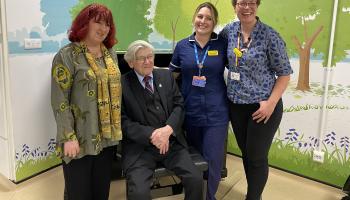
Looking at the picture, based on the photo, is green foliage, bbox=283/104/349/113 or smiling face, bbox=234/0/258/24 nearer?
smiling face, bbox=234/0/258/24

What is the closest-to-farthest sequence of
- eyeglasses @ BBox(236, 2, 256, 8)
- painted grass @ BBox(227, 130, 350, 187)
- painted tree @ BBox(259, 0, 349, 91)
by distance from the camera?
eyeglasses @ BBox(236, 2, 256, 8)
painted tree @ BBox(259, 0, 349, 91)
painted grass @ BBox(227, 130, 350, 187)

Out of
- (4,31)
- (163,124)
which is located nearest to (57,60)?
(163,124)

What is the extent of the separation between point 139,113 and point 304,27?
168 cm

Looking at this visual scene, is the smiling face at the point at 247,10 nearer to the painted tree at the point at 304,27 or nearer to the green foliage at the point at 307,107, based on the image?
the painted tree at the point at 304,27

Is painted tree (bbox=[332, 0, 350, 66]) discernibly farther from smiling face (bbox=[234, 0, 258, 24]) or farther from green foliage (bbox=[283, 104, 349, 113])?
smiling face (bbox=[234, 0, 258, 24])

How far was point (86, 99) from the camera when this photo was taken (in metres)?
1.57

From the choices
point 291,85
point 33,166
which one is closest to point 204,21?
point 291,85

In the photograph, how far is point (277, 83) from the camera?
1864 millimetres

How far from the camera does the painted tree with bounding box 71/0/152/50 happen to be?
11.4 feet

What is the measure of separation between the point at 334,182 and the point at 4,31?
301 cm

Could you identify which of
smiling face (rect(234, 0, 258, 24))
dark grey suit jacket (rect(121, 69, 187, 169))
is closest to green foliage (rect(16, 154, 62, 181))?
dark grey suit jacket (rect(121, 69, 187, 169))

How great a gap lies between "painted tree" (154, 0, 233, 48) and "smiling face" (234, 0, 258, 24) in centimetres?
160

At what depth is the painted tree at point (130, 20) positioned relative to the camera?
3.46 metres

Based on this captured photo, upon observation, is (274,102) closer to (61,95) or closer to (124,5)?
(61,95)
